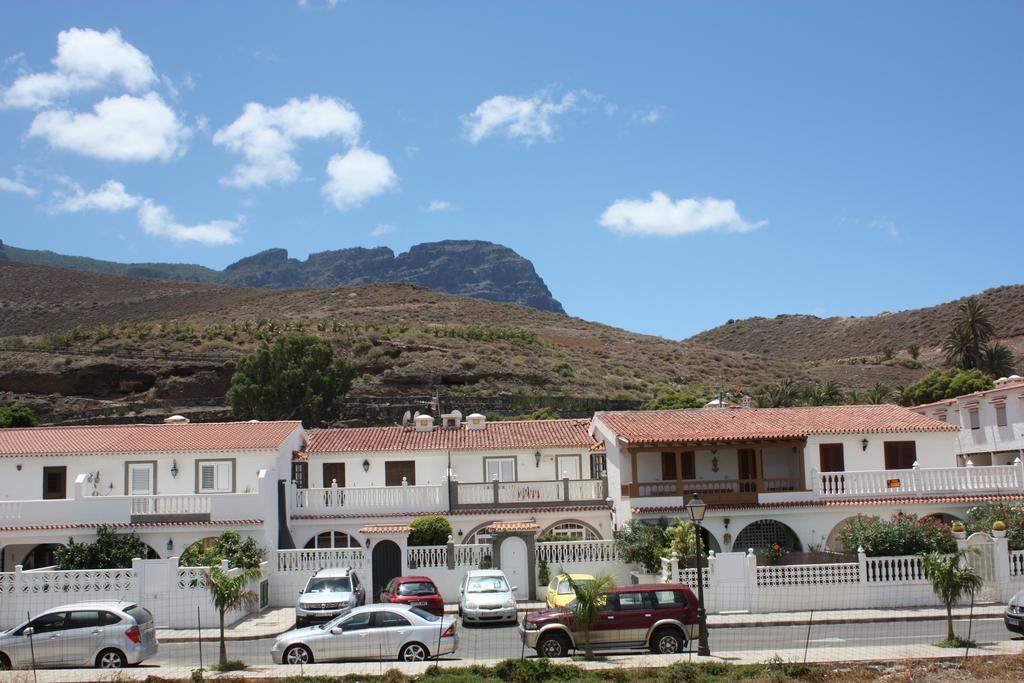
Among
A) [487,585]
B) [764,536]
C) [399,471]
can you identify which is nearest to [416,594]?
[487,585]

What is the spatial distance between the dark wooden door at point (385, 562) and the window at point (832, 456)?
48.2 feet

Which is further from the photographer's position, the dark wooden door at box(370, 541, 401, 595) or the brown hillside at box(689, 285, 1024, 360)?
the brown hillside at box(689, 285, 1024, 360)

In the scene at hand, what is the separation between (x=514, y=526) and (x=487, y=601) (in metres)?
6.21

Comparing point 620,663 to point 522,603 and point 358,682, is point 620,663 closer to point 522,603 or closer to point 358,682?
point 358,682

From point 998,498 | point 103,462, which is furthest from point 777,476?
point 103,462

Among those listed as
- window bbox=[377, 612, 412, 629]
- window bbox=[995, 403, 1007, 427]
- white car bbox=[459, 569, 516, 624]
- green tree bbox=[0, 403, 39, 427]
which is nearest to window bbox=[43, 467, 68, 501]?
white car bbox=[459, 569, 516, 624]

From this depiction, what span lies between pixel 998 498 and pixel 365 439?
2160 centimetres

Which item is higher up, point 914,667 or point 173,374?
point 173,374

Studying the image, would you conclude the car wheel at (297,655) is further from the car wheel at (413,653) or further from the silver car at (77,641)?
the silver car at (77,641)

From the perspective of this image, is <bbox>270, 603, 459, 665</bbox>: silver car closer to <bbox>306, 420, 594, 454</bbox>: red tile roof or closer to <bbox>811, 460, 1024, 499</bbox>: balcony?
<bbox>306, 420, 594, 454</bbox>: red tile roof

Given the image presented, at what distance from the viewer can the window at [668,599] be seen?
65.7 ft

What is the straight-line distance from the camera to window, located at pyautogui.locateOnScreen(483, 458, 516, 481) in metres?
35.6

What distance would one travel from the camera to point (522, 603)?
1138 inches

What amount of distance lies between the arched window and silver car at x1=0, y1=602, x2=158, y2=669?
13.1 meters
